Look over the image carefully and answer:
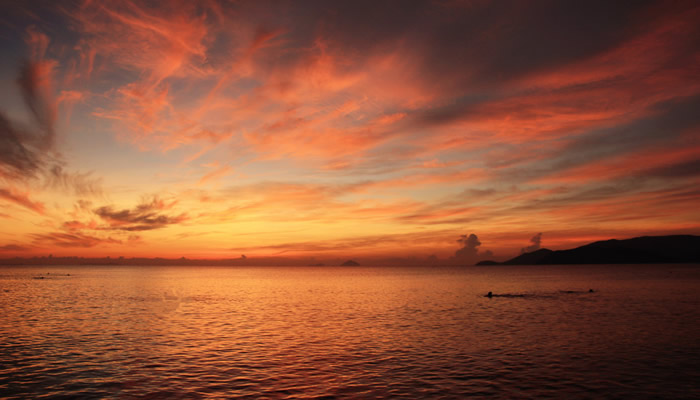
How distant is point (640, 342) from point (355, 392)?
30.7 metres

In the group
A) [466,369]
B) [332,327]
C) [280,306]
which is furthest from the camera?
[280,306]

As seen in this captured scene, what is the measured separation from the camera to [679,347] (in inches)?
1471

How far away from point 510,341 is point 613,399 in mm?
16768

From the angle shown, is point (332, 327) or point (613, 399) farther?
point (332, 327)

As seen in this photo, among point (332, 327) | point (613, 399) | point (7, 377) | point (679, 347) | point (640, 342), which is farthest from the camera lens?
point (332, 327)

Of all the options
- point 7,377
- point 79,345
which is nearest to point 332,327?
point 79,345

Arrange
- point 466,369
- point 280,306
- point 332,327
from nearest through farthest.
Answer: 1. point 466,369
2. point 332,327
3. point 280,306

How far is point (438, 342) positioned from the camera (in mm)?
40531

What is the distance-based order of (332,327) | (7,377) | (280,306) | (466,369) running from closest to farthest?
1. (7,377)
2. (466,369)
3. (332,327)
4. (280,306)

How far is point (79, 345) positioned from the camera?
129 ft

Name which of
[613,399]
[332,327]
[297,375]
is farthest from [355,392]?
[332,327]

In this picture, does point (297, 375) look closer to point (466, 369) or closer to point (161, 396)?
point (161, 396)

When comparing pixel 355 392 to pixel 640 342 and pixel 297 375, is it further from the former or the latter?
pixel 640 342

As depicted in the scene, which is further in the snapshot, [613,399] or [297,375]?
[297,375]
